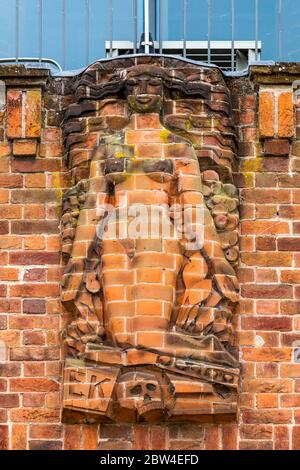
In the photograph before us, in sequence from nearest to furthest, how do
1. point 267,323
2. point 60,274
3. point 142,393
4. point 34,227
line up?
point 142,393 < point 267,323 < point 60,274 < point 34,227

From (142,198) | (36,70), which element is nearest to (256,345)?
(142,198)

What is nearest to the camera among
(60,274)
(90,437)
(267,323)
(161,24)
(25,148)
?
(90,437)

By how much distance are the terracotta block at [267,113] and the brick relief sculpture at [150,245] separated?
318 mm

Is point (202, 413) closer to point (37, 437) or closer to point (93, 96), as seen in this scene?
point (37, 437)

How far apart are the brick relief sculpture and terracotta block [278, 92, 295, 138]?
18.8 inches

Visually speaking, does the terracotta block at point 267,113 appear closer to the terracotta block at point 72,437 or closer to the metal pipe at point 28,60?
the metal pipe at point 28,60

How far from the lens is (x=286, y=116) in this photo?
803 inches

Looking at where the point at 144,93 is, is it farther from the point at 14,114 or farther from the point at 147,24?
the point at 147,24

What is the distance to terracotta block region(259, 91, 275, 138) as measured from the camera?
20.4 meters

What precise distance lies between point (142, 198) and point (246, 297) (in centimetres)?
130

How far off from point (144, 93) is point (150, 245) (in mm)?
1449

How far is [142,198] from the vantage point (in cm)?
1977

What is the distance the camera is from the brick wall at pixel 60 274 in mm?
19641

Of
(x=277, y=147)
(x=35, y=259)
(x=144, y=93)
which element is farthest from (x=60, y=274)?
(x=277, y=147)
